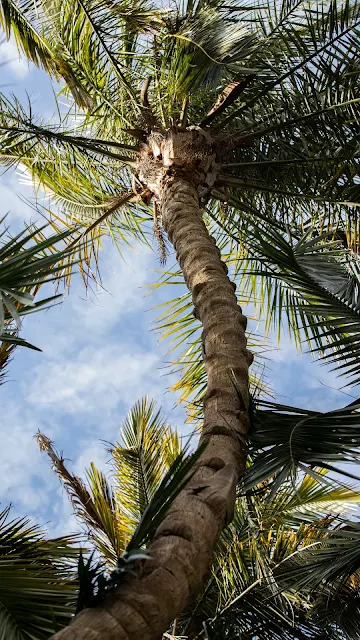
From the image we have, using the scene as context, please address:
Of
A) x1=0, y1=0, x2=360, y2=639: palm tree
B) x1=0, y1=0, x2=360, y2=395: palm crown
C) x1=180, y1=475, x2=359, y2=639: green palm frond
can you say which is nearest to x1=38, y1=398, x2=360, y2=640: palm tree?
x1=180, y1=475, x2=359, y2=639: green palm frond

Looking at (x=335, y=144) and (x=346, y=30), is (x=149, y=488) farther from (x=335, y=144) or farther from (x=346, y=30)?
(x=346, y=30)

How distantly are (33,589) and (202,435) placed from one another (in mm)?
904

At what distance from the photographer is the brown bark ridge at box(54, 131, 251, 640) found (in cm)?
168

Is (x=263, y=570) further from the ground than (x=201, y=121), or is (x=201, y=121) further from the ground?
(x=201, y=121)

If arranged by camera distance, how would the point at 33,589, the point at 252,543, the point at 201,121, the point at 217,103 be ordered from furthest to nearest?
1. the point at 201,121
2. the point at 217,103
3. the point at 252,543
4. the point at 33,589

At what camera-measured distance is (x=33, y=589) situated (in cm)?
271

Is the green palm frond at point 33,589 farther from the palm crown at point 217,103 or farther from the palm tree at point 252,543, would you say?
the palm crown at point 217,103

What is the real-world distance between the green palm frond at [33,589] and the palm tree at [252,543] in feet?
2.13

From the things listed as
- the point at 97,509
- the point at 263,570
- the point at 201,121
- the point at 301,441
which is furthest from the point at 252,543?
the point at 201,121

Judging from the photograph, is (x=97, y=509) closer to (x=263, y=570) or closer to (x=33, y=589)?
(x=263, y=570)

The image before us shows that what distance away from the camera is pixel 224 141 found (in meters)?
5.38

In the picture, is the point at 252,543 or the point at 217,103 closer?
the point at 252,543

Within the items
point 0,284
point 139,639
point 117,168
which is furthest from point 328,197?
point 139,639

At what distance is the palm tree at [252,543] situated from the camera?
3750mm
